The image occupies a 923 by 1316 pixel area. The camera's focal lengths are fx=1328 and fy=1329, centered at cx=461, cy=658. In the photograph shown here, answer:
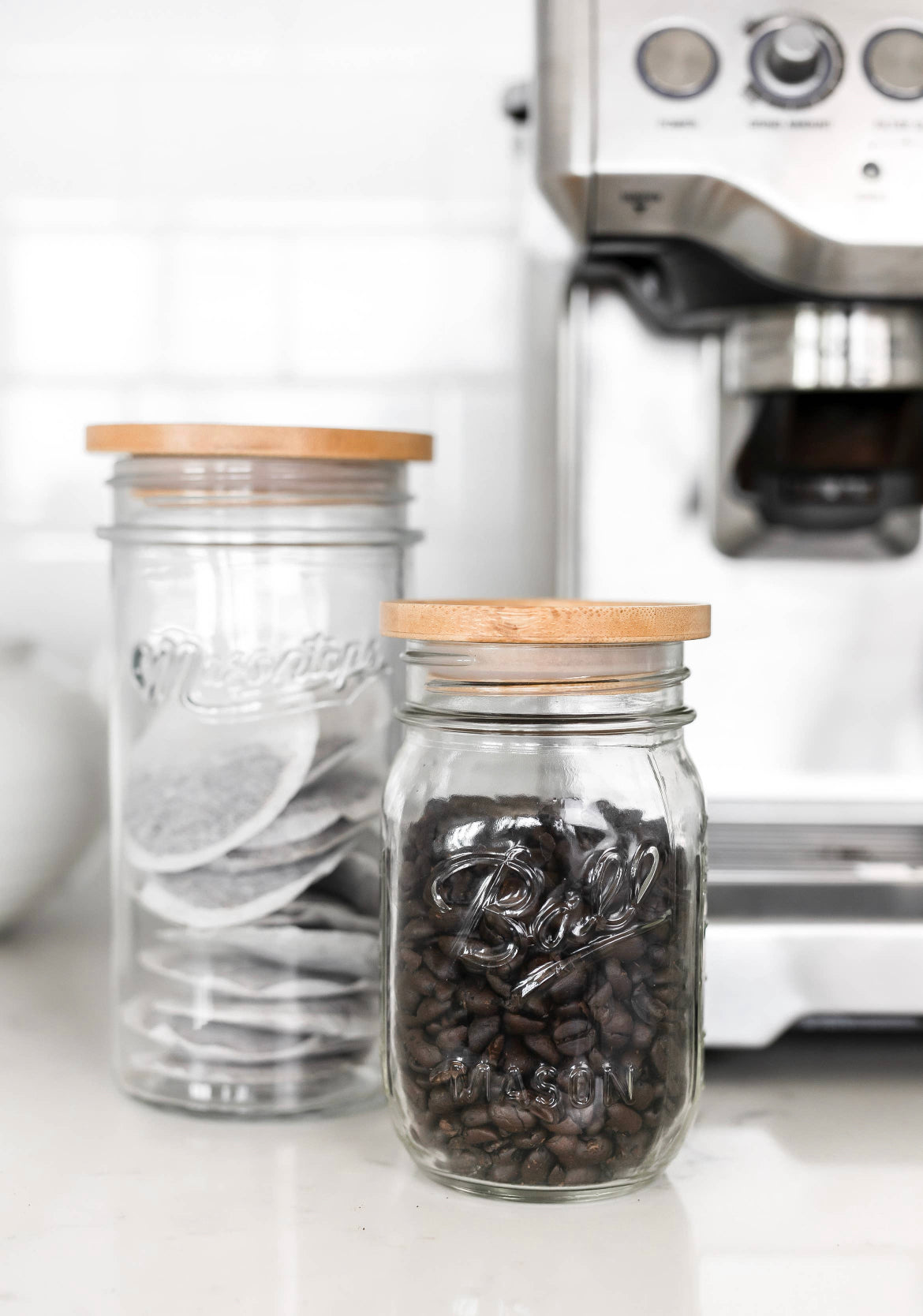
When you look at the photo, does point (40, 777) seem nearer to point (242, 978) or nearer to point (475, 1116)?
point (242, 978)

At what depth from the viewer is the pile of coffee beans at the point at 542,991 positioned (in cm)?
49

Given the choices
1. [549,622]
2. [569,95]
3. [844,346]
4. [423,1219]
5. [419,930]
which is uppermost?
[569,95]

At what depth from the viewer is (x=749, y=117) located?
58 cm

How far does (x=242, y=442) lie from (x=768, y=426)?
0.29 m

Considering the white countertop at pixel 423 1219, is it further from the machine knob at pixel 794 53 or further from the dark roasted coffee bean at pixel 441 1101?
the machine knob at pixel 794 53

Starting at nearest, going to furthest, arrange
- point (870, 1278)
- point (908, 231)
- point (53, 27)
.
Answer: point (870, 1278), point (908, 231), point (53, 27)

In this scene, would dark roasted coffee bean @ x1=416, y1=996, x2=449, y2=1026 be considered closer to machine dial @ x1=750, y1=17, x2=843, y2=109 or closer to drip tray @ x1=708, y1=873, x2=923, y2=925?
drip tray @ x1=708, y1=873, x2=923, y2=925

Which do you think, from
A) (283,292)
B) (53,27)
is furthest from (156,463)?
(53,27)

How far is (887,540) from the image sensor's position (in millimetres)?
718

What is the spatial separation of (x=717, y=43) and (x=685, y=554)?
25 cm

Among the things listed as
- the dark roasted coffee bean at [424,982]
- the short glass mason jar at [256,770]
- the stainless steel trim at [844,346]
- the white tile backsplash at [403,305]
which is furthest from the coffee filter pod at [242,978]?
the white tile backsplash at [403,305]

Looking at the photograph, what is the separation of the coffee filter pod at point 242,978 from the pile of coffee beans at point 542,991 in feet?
0.32

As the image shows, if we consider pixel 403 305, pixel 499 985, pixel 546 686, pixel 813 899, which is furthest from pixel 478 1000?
pixel 403 305

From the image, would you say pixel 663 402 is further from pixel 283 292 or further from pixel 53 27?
pixel 53 27
